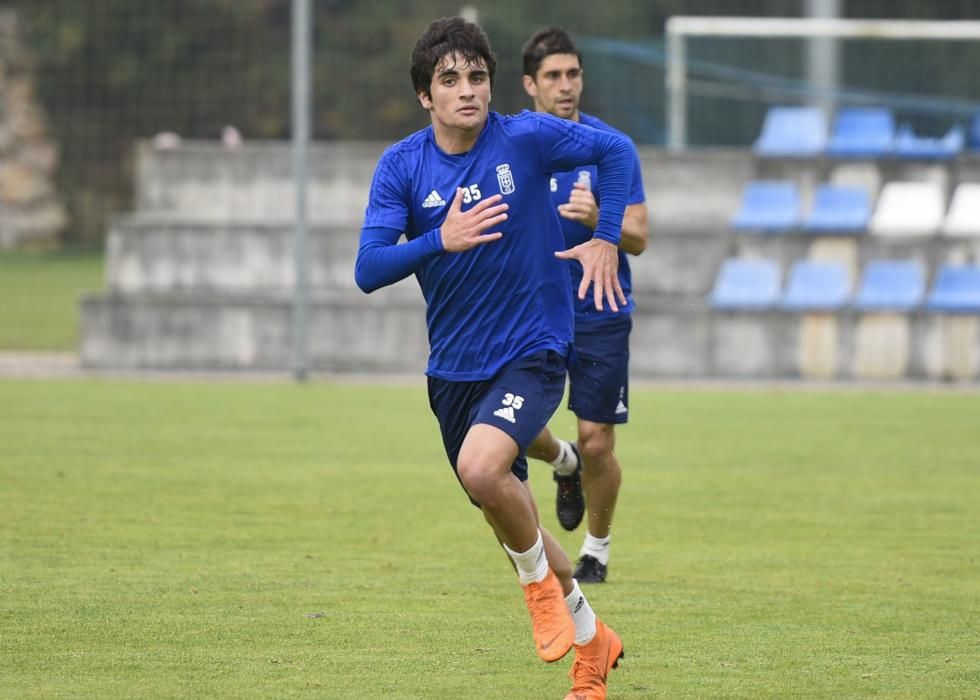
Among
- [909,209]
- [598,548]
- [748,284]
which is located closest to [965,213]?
[909,209]

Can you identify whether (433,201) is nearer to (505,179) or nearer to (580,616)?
(505,179)

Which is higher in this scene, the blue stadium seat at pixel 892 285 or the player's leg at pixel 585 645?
the player's leg at pixel 585 645

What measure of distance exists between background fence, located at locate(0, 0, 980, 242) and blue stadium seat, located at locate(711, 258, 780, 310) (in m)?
3.76

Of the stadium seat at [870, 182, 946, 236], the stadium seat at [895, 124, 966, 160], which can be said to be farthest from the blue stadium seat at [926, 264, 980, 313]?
the stadium seat at [895, 124, 966, 160]

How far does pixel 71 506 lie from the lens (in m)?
9.78

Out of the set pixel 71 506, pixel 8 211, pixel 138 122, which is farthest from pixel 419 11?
pixel 71 506

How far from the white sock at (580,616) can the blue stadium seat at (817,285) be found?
1345 cm

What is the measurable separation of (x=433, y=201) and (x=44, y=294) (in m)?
24.5

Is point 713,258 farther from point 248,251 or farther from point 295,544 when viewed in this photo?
point 295,544

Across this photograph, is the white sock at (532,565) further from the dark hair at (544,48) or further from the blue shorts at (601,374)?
the dark hair at (544,48)

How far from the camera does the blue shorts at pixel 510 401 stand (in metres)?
5.85

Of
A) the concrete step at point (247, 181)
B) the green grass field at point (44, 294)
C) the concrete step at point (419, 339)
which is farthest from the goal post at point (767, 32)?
the green grass field at point (44, 294)

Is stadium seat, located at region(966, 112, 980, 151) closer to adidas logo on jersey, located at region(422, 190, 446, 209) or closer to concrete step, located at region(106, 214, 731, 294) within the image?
concrete step, located at region(106, 214, 731, 294)

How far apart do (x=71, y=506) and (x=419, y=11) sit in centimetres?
2876
